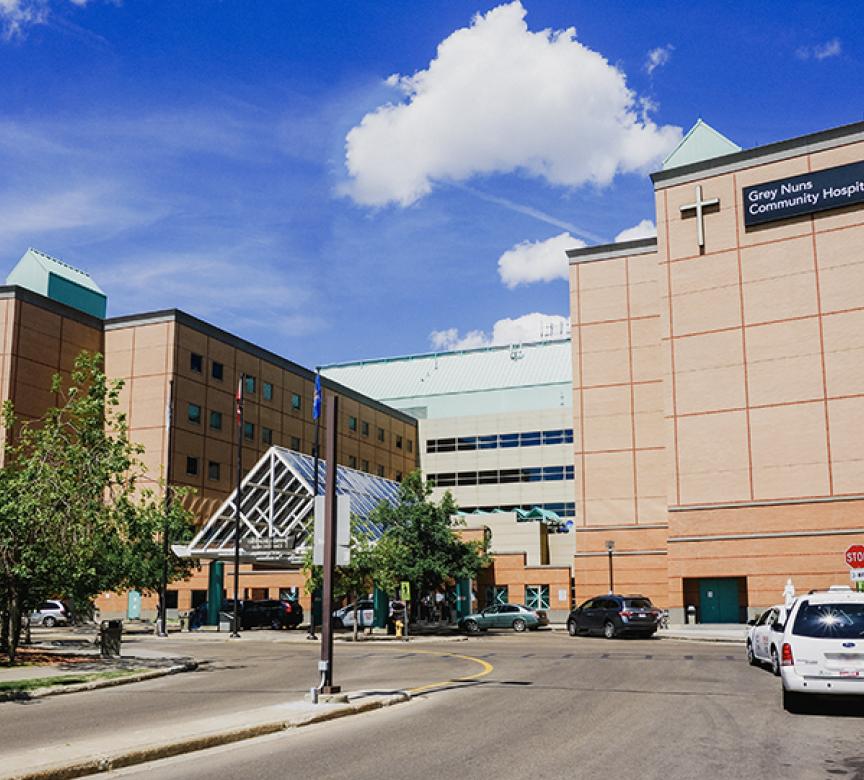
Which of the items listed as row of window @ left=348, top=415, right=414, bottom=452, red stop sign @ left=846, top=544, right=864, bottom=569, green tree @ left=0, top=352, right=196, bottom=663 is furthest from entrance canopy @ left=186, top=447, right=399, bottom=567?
row of window @ left=348, top=415, right=414, bottom=452

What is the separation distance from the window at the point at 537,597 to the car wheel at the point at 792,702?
4263 centimetres

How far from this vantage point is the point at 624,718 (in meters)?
13.4

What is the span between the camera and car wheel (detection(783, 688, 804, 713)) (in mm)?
14175

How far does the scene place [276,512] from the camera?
54031 millimetres

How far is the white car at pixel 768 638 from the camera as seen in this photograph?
19703 mm

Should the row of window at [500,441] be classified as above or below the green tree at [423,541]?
above

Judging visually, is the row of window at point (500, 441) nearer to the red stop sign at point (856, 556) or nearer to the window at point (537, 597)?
the window at point (537, 597)

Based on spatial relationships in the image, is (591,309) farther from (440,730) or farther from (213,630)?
(440,730)

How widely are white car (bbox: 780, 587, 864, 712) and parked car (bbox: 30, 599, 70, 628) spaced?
51755mm

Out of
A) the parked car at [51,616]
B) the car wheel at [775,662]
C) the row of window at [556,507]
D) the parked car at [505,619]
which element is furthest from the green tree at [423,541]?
the row of window at [556,507]

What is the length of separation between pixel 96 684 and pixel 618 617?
75.8 ft

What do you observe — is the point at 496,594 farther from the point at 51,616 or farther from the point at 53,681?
the point at 53,681

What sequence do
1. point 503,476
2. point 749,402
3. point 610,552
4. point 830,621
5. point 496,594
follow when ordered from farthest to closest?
point 503,476
point 496,594
point 610,552
point 749,402
point 830,621

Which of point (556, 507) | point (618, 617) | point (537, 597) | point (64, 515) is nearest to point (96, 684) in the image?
point (64, 515)
